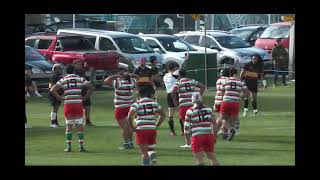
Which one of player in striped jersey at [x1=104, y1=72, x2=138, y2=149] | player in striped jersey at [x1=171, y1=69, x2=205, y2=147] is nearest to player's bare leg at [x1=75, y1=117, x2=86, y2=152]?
player in striped jersey at [x1=104, y1=72, x2=138, y2=149]

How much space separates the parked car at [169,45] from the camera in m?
39.0

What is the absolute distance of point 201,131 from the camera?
56.0 feet

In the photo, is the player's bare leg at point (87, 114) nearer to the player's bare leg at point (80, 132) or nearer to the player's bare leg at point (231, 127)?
the player's bare leg at point (80, 132)

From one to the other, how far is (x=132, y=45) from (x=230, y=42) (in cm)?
628

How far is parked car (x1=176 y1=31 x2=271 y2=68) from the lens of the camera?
132ft

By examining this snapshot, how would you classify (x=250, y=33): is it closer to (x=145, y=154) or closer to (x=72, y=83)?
(x=72, y=83)

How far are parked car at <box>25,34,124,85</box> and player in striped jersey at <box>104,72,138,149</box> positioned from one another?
519 inches

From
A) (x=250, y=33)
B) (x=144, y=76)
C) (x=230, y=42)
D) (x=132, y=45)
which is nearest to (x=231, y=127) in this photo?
(x=144, y=76)

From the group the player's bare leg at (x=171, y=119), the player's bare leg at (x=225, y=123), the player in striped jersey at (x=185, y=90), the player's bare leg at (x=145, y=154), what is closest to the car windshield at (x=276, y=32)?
the player's bare leg at (x=171, y=119)

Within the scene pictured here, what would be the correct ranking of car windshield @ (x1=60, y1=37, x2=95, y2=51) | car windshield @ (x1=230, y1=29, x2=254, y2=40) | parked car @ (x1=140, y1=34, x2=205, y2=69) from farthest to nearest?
car windshield @ (x1=230, y1=29, x2=254, y2=40) < parked car @ (x1=140, y1=34, x2=205, y2=69) < car windshield @ (x1=60, y1=37, x2=95, y2=51)

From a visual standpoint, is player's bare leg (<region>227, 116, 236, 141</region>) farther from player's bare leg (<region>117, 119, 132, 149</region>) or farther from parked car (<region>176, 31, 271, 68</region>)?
parked car (<region>176, 31, 271, 68</region>)
